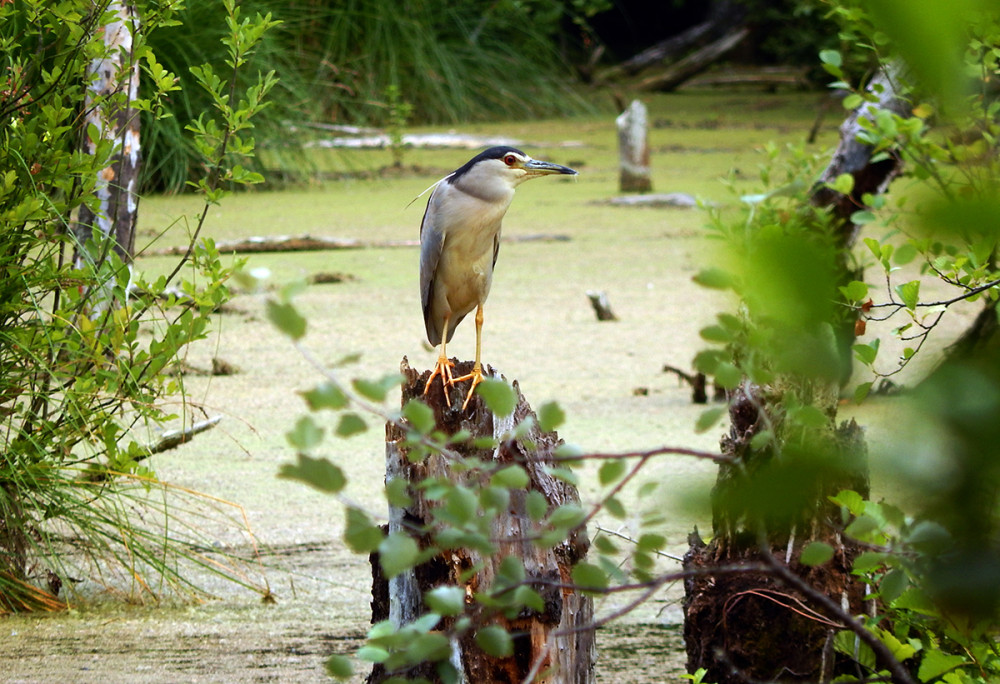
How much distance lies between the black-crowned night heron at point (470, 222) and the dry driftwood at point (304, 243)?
3150 millimetres

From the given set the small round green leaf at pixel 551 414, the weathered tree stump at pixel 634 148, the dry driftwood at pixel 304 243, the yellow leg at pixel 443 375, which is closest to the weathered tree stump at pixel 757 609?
the yellow leg at pixel 443 375

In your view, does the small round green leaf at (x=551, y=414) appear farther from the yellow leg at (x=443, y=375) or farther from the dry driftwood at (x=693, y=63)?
the dry driftwood at (x=693, y=63)

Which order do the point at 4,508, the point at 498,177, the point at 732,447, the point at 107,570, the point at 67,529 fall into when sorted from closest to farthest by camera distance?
the point at 732,447
the point at 498,177
the point at 4,508
the point at 107,570
the point at 67,529

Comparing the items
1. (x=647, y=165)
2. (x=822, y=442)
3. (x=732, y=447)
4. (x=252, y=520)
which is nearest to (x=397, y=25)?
(x=647, y=165)

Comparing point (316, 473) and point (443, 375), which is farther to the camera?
point (443, 375)

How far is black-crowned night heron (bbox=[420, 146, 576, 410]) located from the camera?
83.6 inches

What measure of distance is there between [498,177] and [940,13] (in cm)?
181

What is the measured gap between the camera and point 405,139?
29.7 ft

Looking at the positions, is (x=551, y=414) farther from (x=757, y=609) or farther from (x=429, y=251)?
(x=429, y=251)

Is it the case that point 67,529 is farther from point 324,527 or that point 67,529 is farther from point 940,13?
point 940,13

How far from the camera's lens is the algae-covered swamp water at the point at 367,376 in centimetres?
223

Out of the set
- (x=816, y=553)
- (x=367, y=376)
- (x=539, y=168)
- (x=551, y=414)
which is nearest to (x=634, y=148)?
(x=367, y=376)

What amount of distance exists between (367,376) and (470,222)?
5.99 feet

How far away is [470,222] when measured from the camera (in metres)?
2.14
